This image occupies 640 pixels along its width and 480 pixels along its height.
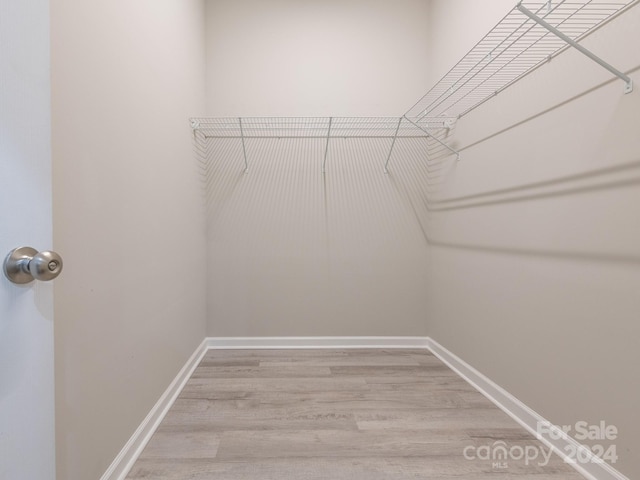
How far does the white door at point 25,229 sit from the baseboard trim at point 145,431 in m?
0.72

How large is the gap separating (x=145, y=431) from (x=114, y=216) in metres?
0.96

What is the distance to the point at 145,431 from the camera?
1.39 metres

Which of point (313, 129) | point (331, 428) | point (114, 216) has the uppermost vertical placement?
point (313, 129)

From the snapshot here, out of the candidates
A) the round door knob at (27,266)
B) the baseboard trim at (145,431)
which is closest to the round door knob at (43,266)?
the round door knob at (27,266)

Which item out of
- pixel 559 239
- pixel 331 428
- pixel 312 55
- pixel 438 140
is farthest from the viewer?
pixel 312 55

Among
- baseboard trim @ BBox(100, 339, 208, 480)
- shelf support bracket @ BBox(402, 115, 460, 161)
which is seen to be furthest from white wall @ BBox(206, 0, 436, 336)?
baseboard trim @ BBox(100, 339, 208, 480)

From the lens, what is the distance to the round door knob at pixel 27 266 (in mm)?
510

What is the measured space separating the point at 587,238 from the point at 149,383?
1.94 metres

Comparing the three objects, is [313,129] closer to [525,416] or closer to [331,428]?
[331,428]

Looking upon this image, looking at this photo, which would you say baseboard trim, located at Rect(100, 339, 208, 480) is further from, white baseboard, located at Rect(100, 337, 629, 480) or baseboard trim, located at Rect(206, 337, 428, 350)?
baseboard trim, located at Rect(206, 337, 428, 350)

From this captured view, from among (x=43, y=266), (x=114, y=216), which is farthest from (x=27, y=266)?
(x=114, y=216)

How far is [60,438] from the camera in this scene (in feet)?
2.92

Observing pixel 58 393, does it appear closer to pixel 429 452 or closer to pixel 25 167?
pixel 25 167

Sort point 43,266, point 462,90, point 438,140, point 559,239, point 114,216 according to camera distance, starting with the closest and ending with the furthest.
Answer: point 43,266 < point 114,216 < point 559,239 < point 462,90 < point 438,140
